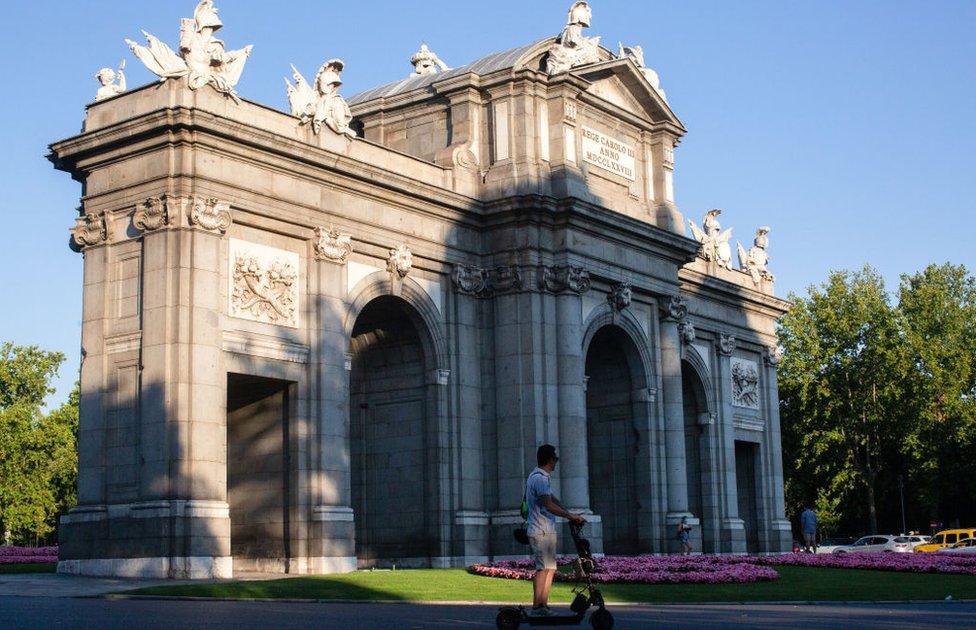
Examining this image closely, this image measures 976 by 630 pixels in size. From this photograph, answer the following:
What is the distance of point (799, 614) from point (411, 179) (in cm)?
2347

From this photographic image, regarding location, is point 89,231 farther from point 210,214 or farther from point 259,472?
point 259,472

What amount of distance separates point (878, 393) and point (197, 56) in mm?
60562

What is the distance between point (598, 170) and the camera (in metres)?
50.3

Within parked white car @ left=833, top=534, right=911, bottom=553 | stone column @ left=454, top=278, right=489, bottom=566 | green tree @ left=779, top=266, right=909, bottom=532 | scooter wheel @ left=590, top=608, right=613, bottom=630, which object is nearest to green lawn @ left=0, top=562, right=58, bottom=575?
stone column @ left=454, top=278, right=489, bottom=566

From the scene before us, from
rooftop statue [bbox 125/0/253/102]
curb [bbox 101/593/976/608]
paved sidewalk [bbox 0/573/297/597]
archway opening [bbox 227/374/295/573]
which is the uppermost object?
rooftop statue [bbox 125/0/253/102]

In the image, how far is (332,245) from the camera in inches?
1606

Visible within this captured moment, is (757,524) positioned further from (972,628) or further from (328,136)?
(972,628)

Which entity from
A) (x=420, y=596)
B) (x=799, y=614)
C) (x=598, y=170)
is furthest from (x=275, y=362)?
(x=799, y=614)

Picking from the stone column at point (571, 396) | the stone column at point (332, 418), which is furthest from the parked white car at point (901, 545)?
the stone column at point (332, 418)

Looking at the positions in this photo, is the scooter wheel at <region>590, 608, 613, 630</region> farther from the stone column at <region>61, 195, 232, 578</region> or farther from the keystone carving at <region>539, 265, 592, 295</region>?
the keystone carving at <region>539, 265, 592, 295</region>

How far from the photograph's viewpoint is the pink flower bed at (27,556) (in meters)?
45.3

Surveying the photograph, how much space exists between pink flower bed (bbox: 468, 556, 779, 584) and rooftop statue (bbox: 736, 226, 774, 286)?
98.4ft

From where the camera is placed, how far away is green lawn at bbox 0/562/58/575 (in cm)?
4054

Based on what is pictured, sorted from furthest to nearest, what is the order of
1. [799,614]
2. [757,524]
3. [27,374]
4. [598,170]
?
1. [27,374]
2. [757,524]
3. [598,170]
4. [799,614]
